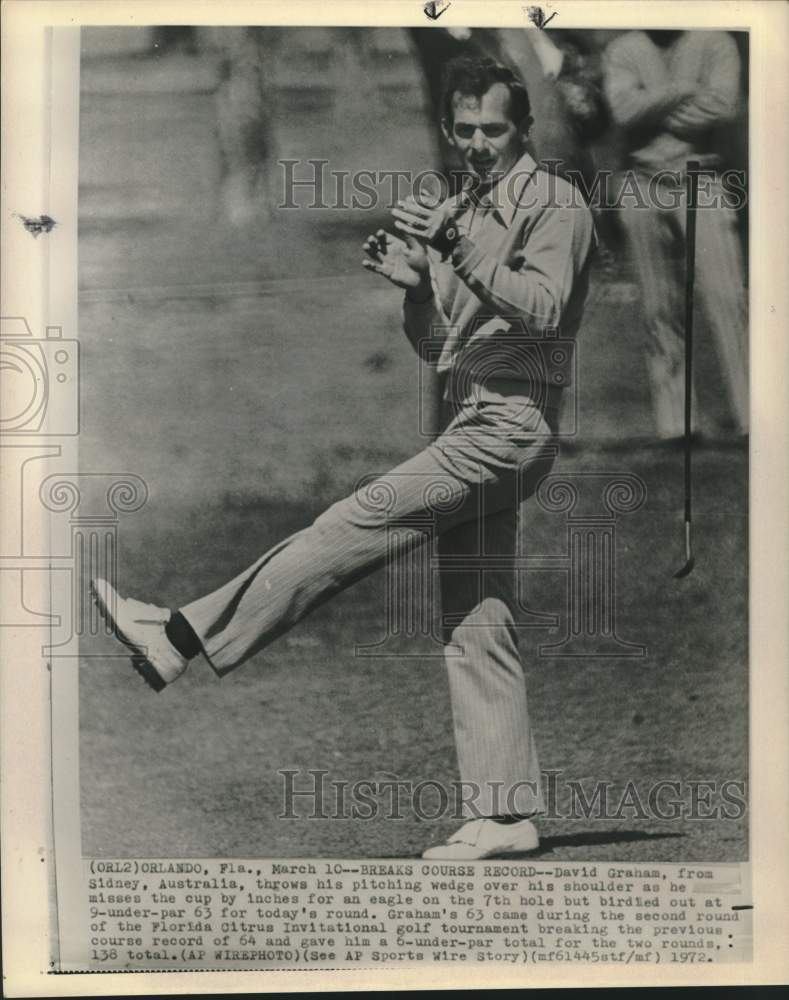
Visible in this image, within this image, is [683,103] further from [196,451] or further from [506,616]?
[196,451]

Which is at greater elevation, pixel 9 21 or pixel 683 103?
pixel 9 21

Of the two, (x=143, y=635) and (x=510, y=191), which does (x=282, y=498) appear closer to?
(x=143, y=635)

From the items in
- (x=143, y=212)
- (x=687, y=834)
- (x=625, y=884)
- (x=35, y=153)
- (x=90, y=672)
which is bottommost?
(x=625, y=884)

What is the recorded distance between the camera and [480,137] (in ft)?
7.06

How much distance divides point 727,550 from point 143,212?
1831 mm

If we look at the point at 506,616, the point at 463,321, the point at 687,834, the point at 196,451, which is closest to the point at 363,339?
the point at 463,321

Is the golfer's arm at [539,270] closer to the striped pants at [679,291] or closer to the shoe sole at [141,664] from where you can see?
the striped pants at [679,291]

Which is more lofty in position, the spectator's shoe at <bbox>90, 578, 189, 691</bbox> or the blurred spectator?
the blurred spectator

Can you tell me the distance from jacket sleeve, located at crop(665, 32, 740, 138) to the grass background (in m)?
0.59

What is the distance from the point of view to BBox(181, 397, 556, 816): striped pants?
213 cm

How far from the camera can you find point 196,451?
2.13m

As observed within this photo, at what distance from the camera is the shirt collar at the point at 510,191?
7.01 ft
